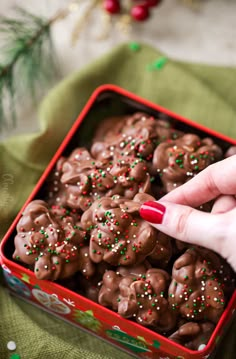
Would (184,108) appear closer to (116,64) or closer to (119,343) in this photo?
(116,64)

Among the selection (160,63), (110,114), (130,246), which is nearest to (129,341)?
(130,246)

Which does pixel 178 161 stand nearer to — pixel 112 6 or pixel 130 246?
pixel 130 246

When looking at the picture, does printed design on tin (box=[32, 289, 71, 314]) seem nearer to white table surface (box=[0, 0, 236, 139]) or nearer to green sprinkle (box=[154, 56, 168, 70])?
green sprinkle (box=[154, 56, 168, 70])

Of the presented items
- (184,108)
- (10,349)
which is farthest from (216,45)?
(10,349)

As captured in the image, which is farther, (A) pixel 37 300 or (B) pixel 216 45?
(B) pixel 216 45

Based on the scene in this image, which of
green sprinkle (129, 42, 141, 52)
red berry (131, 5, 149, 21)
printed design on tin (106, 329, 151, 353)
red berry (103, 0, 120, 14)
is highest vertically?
red berry (103, 0, 120, 14)

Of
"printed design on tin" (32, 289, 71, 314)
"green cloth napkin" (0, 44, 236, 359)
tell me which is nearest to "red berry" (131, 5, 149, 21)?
"green cloth napkin" (0, 44, 236, 359)
